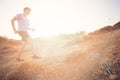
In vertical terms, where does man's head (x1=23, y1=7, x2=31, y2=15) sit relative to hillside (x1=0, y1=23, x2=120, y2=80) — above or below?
above

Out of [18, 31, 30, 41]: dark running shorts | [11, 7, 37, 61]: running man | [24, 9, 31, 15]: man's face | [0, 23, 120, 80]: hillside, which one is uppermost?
[24, 9, 31, 15]: man's face

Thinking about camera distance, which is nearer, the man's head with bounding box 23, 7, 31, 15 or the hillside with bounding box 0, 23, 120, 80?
the hillside with bounding box 0, 23, 120, 80

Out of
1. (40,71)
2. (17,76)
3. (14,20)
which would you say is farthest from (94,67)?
(14,20)

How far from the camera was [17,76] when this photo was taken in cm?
547

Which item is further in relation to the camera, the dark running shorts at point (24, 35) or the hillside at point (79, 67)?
the dark running shorts at point (24, 35)

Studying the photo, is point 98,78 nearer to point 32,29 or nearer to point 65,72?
point 65,72

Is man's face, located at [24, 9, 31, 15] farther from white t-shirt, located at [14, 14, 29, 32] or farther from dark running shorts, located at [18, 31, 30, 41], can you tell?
dark running shorts, located at [18, 31, 30, 41]

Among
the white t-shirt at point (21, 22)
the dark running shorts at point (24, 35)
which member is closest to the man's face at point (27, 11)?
the white t-shirt at point (21, 22)

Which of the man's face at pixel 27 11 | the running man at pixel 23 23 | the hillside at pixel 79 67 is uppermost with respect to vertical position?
the man's face at pixel 27 11

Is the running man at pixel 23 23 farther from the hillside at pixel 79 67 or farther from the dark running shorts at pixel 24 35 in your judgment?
the hillside at pixel 79 67

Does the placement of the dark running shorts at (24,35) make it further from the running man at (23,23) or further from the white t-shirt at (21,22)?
the white t-shirt at (21,22)

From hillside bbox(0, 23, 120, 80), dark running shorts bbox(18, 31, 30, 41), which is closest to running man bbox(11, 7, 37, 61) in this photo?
dark running shorts bbox(18, 31, 30, 41)

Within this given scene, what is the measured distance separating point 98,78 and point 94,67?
1.82 feet

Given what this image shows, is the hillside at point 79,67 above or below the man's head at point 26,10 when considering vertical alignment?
below
